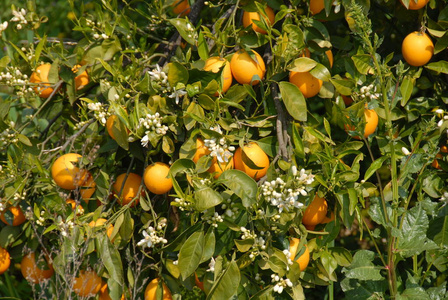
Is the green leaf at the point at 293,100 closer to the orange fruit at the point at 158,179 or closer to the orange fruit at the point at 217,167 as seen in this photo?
the orange fruit at the point at 217,167

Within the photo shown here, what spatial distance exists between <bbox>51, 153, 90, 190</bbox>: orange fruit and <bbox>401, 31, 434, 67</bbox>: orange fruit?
1.05 meters

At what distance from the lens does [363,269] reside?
1.51m

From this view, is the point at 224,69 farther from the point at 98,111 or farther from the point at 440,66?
the point at 440,66

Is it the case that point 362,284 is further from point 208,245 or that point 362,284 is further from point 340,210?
point 208,245

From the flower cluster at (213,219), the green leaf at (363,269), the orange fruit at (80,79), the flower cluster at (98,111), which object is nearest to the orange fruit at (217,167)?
the flower cluster at (213,219)

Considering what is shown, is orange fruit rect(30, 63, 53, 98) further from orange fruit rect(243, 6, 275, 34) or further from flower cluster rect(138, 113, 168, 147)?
orange fruit rect(243, 6, 275, 34)

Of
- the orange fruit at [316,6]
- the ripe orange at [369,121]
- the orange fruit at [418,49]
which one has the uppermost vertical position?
the orange fruit at [316,6]

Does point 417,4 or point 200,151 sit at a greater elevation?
point 417,4

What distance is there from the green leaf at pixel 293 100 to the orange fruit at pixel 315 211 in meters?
0.24

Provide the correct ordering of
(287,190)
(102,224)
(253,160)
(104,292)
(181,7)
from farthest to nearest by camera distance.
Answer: (181,7), (104,292), (102,224), (253,160), (287,190)

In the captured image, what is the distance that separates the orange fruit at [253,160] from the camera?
1399 mm

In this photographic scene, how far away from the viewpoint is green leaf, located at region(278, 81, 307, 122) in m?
1.43

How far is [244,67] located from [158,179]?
0.39 metres

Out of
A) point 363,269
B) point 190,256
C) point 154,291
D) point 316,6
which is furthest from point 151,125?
point 363,269
